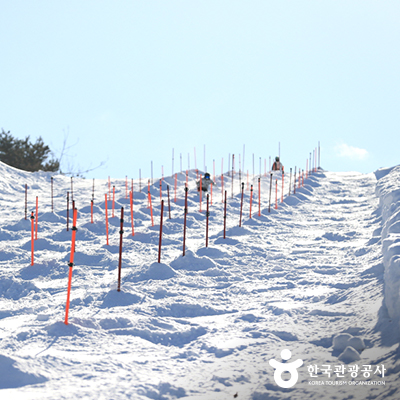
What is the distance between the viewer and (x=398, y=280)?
4926 millimetres

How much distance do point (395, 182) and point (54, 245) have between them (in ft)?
38.4

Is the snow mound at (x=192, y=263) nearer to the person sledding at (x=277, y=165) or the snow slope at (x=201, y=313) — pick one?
the snow slope at (x=201, y=313)

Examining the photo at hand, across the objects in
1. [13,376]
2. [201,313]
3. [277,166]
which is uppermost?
[277,166]

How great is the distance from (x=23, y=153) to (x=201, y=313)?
30053mm

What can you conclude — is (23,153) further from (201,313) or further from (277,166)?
(201,313)

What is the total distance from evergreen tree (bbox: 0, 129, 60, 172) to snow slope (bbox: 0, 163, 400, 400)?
70.1 feet

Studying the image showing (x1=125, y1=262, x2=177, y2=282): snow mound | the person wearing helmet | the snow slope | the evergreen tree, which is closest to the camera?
the snow slope

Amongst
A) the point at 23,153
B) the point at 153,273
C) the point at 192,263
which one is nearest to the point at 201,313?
the point at 153,273

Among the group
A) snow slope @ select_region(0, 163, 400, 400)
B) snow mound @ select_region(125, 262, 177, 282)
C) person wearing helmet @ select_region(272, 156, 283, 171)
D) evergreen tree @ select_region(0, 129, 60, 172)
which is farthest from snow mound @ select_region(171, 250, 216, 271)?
evergreen tree @ select_region(0, 129, 60, 172)

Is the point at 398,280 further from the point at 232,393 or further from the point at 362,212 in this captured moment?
the point at 362,212

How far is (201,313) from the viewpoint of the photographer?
6.35 m

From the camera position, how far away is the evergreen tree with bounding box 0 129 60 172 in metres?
32.2

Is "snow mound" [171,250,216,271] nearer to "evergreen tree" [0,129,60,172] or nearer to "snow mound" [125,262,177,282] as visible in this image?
"snow mound" [125,262,177,282]

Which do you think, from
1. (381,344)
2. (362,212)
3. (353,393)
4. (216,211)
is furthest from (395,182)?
(353,393)
